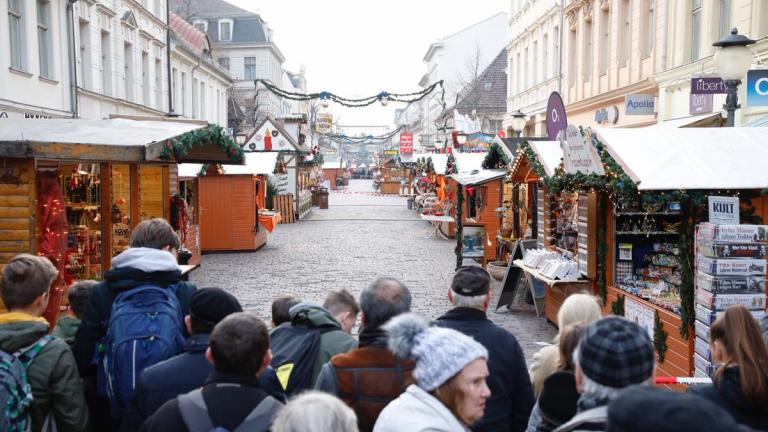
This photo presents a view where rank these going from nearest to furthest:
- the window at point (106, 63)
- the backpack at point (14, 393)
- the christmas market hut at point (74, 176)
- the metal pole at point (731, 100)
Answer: the backpack at point (14, 393) < the christmas market hut at point (74, 176) < the metal pole at point (731, 100) < the window at point (106, 63)

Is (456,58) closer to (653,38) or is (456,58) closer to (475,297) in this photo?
(653,38)

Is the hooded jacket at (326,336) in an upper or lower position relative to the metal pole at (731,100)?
lower

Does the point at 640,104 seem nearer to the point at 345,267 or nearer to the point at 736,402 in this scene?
the point at 345,267

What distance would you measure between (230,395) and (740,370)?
8.18 ft

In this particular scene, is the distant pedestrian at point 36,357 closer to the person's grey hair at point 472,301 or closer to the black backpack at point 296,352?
the black backpack at point 296,352

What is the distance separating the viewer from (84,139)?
27.7 ft

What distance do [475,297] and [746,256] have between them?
3.87 meters

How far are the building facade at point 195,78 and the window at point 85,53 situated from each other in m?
10.3

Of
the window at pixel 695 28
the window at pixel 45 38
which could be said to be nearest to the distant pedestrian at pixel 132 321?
the window at pixel 695 28

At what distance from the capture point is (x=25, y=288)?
4.05 metres

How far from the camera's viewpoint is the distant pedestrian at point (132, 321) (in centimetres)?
417

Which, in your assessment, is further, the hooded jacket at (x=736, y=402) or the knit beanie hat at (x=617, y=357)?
the hooded jacket at (x=736, y=402)

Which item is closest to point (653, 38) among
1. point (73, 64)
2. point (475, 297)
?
point (73, 64)

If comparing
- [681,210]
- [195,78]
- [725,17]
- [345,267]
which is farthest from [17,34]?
[195,78]
